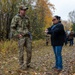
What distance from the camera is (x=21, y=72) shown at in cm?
1064

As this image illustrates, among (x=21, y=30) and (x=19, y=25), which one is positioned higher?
(x=19, y=25)

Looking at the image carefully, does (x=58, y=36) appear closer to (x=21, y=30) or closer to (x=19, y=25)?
(x=21, y=30)

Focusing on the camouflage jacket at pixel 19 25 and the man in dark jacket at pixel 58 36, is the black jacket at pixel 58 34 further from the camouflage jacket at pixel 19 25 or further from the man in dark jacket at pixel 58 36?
the camouflage jacket at pixel 19 25

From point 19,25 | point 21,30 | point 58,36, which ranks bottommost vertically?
point 58,36

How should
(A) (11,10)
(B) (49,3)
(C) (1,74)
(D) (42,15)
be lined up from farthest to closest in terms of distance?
(B) (49,3) → (D) (42,15) → (A) (11,10) → (C) (1,74)

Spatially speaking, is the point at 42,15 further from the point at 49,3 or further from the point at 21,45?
the point at 21,45

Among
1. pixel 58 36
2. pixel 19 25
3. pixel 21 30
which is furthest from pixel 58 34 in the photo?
pixel 19 25

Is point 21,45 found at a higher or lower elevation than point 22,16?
lower

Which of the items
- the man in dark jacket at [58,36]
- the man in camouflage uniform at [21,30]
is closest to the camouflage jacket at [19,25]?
the man in camouflage uniform at [21,30]

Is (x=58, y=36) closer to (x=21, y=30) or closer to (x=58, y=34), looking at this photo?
(x=58, y=34)

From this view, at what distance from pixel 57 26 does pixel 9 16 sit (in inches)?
929

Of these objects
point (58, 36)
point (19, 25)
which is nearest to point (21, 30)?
point (19, 25)

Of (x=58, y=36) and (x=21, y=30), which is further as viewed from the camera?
(x=21, y=30)

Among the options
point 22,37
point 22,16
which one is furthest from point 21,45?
point 22,16
